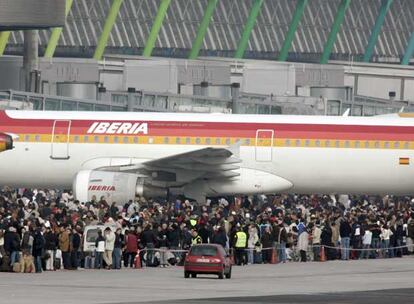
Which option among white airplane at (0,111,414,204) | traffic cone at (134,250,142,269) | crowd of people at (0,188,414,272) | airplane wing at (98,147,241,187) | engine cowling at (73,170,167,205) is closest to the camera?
crowd of people at (0,188,414,272)

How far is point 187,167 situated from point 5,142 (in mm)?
7565

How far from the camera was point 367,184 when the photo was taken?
61.8 meters

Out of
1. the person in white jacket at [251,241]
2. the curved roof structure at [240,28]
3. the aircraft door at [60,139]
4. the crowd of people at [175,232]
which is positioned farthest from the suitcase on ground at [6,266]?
the curved roof structure at [240,28]

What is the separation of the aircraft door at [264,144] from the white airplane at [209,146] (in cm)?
4

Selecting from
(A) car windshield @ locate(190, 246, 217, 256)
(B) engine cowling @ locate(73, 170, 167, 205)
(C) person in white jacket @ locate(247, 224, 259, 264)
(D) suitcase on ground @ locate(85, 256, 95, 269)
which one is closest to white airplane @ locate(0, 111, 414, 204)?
(B) engine cowling @ locate(73, 170, 167, 205)

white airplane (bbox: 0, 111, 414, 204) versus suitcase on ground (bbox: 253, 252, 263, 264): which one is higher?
white airplane (bbox: 0, 111, 414, 204)

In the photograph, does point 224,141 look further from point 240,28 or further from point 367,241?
point 240,28

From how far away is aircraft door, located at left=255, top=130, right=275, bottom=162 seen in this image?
60.7 metres

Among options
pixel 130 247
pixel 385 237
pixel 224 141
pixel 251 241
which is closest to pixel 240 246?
pixel 251 241

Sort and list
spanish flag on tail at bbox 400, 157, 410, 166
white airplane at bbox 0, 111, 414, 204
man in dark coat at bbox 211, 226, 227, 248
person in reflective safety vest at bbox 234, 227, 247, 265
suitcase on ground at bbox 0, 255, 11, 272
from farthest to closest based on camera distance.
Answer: spanish flag on tail at bbox 400, 157, 410, 166
white airplane at bbox 0, 111, 414, 204
person in reflective safety vest at bbox 234, 227, 247, 265
man in dark coat at bbox 211, 226, 227, 248
suitcase on ground at bbox 0, 255, 11, 272

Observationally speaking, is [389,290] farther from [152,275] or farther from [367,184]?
[367,184]

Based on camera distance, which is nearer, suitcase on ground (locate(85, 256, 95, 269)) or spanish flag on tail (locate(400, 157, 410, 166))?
suitcase on ground (locate(85, 256, 95, 269))

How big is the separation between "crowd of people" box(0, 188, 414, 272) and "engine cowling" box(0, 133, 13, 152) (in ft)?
5.95

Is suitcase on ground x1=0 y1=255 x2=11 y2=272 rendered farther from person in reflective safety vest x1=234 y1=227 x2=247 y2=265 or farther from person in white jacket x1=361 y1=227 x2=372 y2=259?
person in white jacket x1=361 y1=227 x2=372 y2=259
